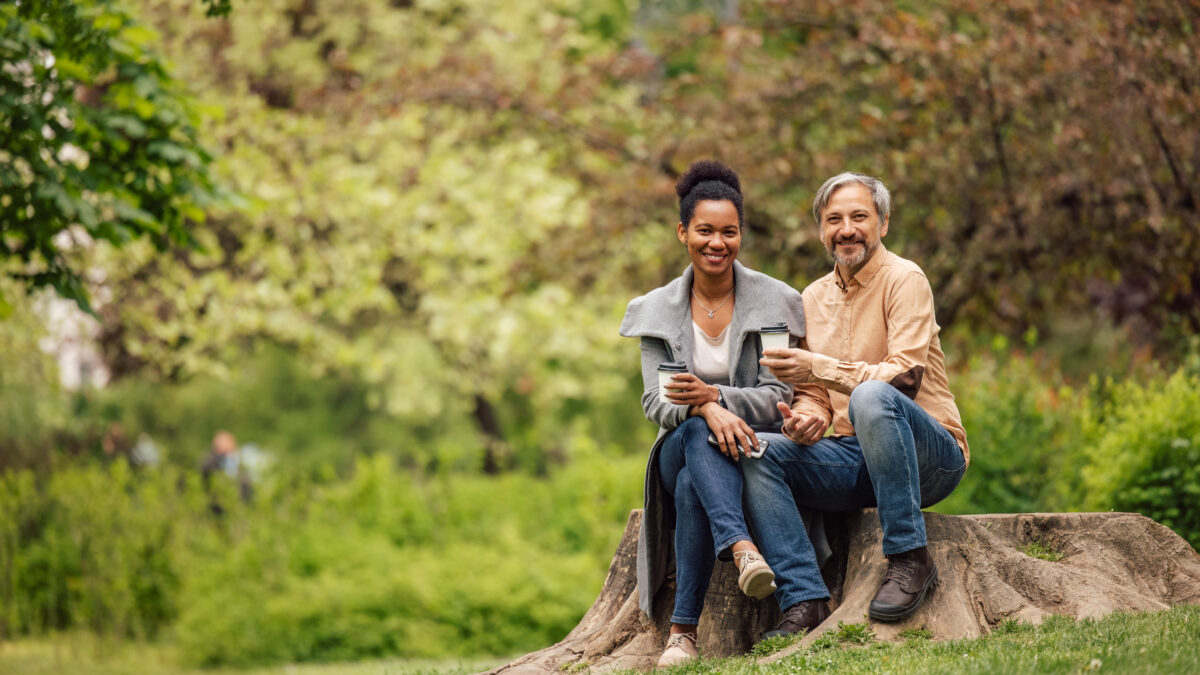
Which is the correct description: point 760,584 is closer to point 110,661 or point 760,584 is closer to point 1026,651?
point 1026,651

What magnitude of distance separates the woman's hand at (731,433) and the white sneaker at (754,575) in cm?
35

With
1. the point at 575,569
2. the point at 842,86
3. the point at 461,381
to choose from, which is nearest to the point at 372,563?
the point at 575,569

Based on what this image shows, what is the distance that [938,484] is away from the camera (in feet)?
13.1

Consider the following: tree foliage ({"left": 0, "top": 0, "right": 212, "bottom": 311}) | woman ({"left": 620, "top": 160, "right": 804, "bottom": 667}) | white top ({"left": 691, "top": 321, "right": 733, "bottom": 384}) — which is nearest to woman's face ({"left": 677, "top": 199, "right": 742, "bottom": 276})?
woman ({"left": 620, "top": 160, "right": 804, "bottom": 667})

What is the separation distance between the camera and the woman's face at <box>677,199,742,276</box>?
4203 millimetres

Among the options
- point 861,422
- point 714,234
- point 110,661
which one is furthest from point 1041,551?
point 110,661

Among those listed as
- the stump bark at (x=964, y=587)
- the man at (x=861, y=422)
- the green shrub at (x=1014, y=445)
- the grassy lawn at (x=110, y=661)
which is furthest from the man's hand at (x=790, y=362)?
the grassy lawn at (x=110, y=661)

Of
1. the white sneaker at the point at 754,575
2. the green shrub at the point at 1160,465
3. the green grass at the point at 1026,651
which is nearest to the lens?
the green grass at the point at 1026,651

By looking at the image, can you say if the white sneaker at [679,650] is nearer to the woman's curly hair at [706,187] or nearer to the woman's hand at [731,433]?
the woman's hand at [731,433]

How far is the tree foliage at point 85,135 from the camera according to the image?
236 inches

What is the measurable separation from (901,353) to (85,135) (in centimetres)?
486

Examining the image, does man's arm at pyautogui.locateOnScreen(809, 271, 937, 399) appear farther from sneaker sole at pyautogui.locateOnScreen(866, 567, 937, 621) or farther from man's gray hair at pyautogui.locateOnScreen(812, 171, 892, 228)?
sneaker sole at pyautogui.locateOnScreen(866, 567, 937, 621)

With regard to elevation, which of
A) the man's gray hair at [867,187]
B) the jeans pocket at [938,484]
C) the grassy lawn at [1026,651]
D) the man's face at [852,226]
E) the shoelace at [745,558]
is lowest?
the grassy lawn at [1026,651]

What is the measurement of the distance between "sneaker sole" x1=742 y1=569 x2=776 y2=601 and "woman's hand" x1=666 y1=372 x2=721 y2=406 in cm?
64
